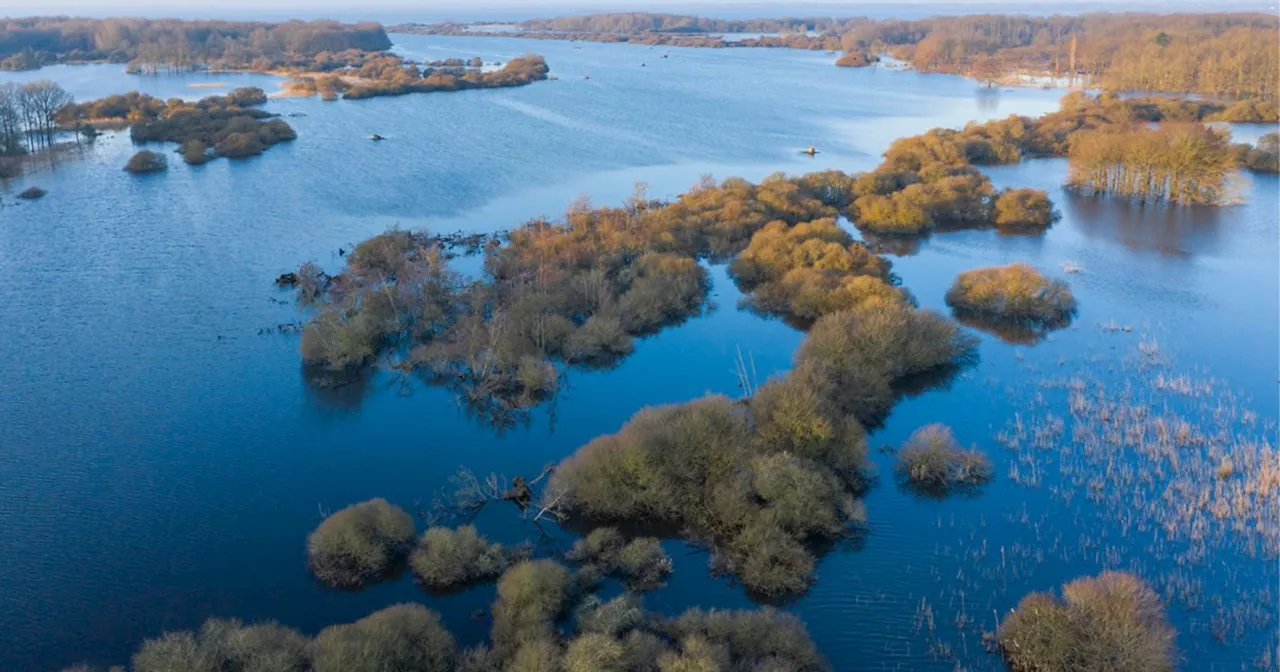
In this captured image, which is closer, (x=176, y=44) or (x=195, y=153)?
(x=195, y=153)

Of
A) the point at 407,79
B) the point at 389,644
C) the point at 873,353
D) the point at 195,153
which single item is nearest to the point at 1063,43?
the point at 407,79

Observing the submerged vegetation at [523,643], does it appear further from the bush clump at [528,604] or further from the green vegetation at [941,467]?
Answer: the green vegetation at [941,467]

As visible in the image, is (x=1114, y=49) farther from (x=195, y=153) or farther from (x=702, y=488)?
(x=702, y=488)

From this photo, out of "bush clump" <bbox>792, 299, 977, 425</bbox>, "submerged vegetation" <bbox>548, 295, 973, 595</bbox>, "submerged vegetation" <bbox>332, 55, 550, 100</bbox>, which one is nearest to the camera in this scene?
"submerged vegetation" <bbox>548, 295, 973, 595</bbox>

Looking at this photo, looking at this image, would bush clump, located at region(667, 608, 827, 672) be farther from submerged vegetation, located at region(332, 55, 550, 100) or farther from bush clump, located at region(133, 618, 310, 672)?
submerged vegetation, located at region(332, 55, 550, 100)

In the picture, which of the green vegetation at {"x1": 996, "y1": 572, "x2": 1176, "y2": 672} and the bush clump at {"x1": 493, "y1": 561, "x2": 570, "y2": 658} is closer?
the green vegetation at {"x1": 996, "y1": 572, "x2": 1176, "y2": 672}

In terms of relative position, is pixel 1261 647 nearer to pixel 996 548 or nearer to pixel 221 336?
pixel 996 548

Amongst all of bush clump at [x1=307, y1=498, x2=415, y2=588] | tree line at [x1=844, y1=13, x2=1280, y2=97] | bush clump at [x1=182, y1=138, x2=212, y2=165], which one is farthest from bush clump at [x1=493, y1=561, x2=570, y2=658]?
tree line at [x1=844, y1=13, x2=1280, y2=97]
